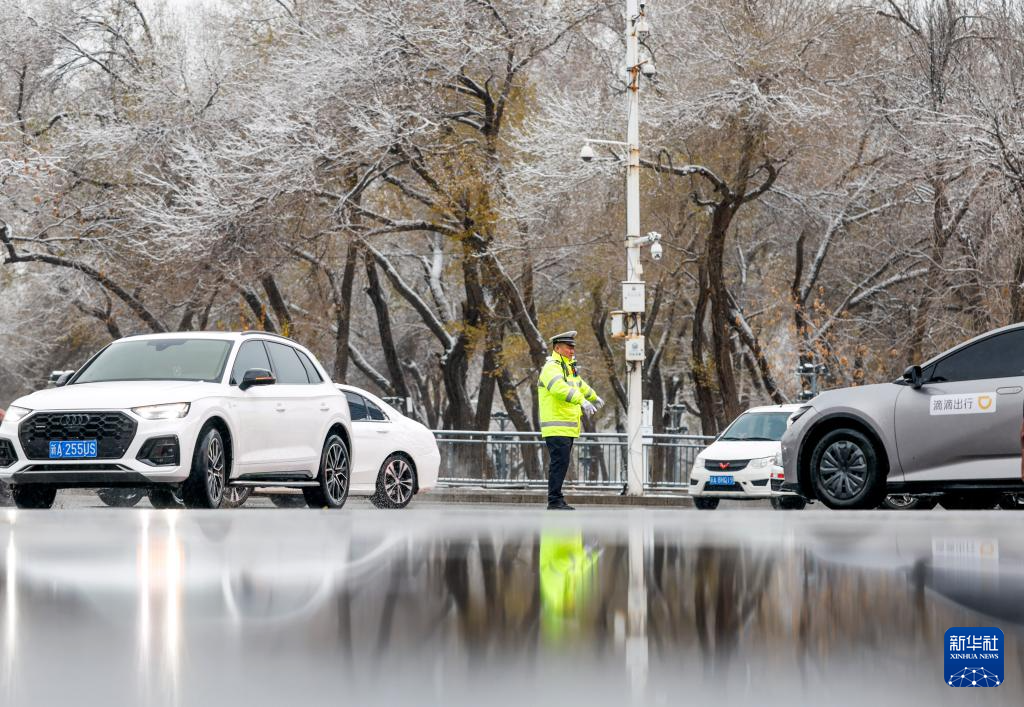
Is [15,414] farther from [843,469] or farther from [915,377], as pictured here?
[915,377]

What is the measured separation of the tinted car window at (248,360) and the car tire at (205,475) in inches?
34.3

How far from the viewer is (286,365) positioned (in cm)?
1398

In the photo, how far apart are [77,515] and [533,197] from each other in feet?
62.2

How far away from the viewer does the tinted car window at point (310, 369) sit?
1430 centimetres

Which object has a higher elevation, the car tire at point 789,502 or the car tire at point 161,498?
the car tire at point 161,498

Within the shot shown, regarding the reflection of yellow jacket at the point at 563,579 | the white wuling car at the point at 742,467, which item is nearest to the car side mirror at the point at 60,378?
the reflection of yellow jacket at the point at 563,579

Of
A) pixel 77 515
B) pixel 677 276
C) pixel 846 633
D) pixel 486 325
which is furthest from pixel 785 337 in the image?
pixel 846 633

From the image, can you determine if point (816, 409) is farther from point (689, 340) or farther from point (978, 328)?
point (689, 340)

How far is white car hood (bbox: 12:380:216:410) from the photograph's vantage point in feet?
39.3

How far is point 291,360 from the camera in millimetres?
14133

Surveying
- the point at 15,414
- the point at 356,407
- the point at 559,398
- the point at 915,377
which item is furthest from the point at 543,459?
the point at 15,414

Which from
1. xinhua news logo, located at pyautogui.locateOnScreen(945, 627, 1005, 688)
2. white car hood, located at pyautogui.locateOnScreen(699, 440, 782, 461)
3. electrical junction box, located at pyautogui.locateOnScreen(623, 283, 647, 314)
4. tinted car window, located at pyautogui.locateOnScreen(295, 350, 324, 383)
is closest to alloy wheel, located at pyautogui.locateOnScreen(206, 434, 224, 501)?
tinted car window, located at pyautogui.locateOnScreen(295, 350, 324, 383)

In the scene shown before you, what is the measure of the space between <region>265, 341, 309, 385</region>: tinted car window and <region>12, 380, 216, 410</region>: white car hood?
51.3 inches

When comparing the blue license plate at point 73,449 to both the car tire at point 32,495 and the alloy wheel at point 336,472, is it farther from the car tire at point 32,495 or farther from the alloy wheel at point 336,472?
A: the alloy wheel at point 336,472
